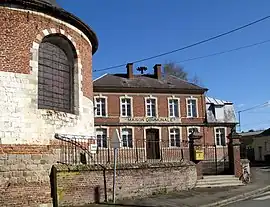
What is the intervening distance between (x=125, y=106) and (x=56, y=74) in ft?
83.5

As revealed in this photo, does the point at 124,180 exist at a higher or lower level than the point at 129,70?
lower

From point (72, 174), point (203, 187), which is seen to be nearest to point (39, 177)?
point (72, 174)

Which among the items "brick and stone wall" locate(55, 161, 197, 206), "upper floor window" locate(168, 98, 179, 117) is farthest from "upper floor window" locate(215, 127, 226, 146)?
"brick and stone wall" locate(55, 161, 197, 206)

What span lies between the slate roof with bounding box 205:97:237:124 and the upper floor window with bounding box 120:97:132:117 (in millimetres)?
8793

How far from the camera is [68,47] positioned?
16.5 m

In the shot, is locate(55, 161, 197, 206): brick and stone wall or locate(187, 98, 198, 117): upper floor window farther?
locate(187, 98, 198, 117): upper floor window

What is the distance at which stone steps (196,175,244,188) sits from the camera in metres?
20.7

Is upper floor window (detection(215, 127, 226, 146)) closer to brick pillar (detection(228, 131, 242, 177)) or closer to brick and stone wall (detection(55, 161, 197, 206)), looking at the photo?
brick pillar (detection(228, 131, 242, 177))

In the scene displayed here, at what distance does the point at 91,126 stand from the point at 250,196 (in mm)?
7808

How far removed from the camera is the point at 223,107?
4559 cm

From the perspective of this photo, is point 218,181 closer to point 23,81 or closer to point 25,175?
point 25,175

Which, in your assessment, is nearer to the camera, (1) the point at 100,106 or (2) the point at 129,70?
(1) the point at 100,106

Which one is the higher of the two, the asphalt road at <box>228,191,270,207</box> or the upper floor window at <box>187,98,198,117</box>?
the upper floor window at <box>187,98,198,117</box>

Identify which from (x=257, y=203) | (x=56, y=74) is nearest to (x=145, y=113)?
(x=56, y=74)
